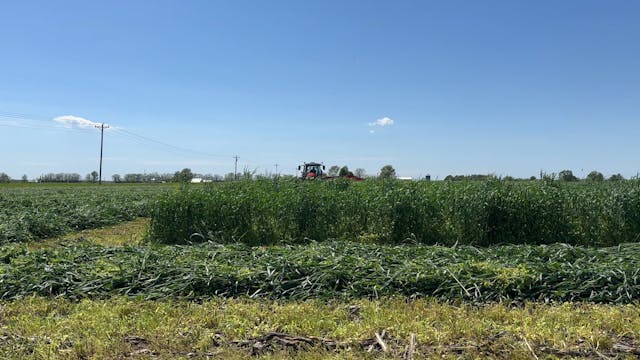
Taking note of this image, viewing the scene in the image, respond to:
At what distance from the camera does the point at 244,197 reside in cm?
1053

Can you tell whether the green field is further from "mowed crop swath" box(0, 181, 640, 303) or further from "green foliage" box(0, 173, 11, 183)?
"green foliage" box(0, 173, 11, 183)

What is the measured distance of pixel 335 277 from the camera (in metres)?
5.36

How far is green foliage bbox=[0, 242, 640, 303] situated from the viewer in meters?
5.06

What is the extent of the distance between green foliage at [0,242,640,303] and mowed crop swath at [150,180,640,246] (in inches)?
147

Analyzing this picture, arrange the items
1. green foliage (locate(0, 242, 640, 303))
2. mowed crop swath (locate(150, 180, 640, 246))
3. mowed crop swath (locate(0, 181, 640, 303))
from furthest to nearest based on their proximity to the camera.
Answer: mowed crop swath (locate(150, 180, 640, 246)) < mowed crop swath (locate(0, 181, 640, 303)) < green foliage (locate(0, 242, 640, 303))

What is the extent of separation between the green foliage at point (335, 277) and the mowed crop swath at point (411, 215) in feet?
12.3

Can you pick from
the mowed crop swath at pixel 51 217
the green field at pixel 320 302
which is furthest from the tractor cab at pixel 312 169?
the green field at pixel 320 302

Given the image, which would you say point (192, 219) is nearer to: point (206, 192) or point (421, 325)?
point (206, 192)

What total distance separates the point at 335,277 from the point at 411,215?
17.0 feet

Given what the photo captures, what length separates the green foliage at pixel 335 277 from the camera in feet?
16.6

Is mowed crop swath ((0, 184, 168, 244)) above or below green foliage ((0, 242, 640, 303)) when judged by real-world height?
below

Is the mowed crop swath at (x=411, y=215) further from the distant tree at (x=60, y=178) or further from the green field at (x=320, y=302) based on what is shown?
the distant tree at (x=60, y=178)

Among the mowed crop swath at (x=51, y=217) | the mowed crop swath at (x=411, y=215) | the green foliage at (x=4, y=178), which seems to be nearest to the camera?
the mowed crop swath at (x=411, y=215)

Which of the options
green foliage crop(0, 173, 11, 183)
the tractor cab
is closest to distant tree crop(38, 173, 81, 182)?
green foliage crop(0, 173, 11, 183)
